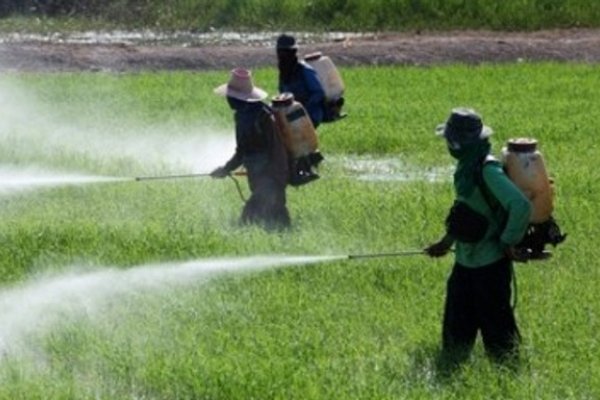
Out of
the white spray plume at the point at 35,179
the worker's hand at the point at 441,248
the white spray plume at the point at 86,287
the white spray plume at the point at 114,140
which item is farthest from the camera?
the white spray plume at the point at 114,140

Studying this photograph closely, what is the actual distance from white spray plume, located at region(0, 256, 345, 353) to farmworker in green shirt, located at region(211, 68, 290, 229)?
3.75ft

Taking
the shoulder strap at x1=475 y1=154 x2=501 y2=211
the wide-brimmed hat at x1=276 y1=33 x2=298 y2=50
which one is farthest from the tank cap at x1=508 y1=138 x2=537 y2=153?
the wide-brimmed hat at x1=276 y1=33 x2=298 y2=50

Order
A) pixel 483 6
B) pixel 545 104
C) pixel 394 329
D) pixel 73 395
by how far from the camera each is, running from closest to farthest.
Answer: pixel 73 395 → pixel 394 329 → pixel 545 104 → pixel 483 6

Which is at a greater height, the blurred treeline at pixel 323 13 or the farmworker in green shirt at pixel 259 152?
the farmworker in green shirt at pixel 259 152

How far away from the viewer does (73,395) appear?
7.67m

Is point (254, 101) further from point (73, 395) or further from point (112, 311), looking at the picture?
point (73, 395)

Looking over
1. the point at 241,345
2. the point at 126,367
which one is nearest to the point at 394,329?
the point at 241,345

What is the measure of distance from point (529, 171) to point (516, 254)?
421 mm

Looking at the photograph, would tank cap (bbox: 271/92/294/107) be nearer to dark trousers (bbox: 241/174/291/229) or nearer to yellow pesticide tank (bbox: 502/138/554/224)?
dark trousers (bbox: 241/174/291/229)

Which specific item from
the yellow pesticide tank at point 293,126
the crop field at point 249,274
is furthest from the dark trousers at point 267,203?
the yellow pesticide tank at point 293,126

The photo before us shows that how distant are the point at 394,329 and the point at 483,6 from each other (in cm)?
2013

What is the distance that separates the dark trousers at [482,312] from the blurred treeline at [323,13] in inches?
775

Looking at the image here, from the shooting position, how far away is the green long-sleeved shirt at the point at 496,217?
7.96 metres

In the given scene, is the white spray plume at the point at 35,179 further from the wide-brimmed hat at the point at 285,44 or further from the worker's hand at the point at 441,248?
the worker's hand at the point at 441,248
